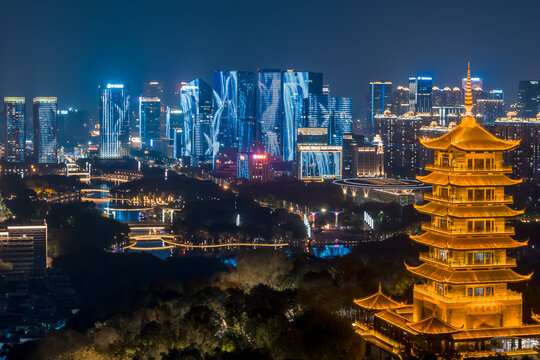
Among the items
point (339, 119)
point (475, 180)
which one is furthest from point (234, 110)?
point (475, 180)

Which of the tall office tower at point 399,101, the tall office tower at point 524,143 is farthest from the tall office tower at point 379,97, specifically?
the tall office tower at point 524,143

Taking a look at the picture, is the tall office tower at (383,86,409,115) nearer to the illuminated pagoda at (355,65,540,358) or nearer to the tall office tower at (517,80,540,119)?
the tall office tower at (517,80,540,119)

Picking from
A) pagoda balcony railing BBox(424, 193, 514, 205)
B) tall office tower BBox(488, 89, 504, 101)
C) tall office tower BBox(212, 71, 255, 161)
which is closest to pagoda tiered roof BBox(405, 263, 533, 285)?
pagoda balcony railing BBox(424, 193, 514, 205)

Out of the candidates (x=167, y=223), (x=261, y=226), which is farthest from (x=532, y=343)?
(x=167, y=223)

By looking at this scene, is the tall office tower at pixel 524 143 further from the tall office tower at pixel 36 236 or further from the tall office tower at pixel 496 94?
the tall office tower at pixel 36 236

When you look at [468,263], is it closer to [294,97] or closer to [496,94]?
[496,94]
